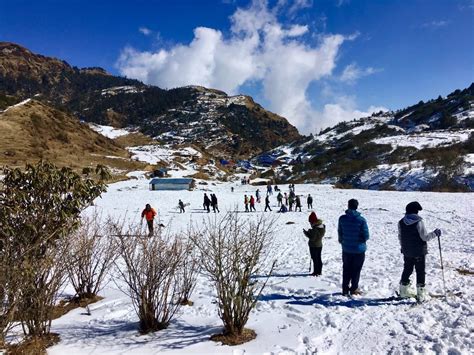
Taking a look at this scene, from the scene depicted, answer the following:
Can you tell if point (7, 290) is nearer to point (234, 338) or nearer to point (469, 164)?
point (234, 338)

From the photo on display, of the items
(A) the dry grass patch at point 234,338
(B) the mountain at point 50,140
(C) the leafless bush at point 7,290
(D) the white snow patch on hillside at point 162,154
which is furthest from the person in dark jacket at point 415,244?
(D) the white snow patch on hillside at point 162,154

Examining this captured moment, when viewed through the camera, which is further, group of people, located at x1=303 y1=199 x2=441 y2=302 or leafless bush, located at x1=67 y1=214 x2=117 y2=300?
leafless bush, located at x1=67 y1=214 x2=117 y2=300

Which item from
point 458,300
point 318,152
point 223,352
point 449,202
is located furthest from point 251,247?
point 318,152

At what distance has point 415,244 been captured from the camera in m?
6.54

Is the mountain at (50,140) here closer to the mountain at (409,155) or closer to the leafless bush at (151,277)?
the mountain at (409,155)

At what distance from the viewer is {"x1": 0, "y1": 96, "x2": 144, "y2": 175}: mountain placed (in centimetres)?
7256

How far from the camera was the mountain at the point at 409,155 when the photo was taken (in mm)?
49209

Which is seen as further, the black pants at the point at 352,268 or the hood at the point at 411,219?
the black pants at the point at 352,268

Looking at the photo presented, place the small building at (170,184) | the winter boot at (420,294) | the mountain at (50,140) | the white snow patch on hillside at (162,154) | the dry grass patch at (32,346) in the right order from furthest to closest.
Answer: the white snow patch on hillside at (162,154) < the mountain at (50,140) < the small building at (170,184) < the winter boot at (420,294) < the dry grass patch at (32,346)

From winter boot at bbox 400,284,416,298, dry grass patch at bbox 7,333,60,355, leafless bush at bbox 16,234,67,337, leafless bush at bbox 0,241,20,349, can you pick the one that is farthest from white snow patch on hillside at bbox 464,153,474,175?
leafless bush at bbox 0,241,20,349

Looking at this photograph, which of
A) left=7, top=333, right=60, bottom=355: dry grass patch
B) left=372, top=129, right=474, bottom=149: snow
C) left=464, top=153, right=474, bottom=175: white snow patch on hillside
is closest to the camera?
left=7, top=333, right=60, bottom=355: dry grass patch

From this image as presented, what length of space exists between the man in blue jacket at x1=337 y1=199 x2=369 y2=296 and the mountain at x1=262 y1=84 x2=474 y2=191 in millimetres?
→ 41935

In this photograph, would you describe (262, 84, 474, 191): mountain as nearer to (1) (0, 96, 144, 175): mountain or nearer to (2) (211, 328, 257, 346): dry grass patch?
(1) (0, 96, 144, 175): mountain

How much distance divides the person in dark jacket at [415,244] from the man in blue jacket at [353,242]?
69 centimetres
